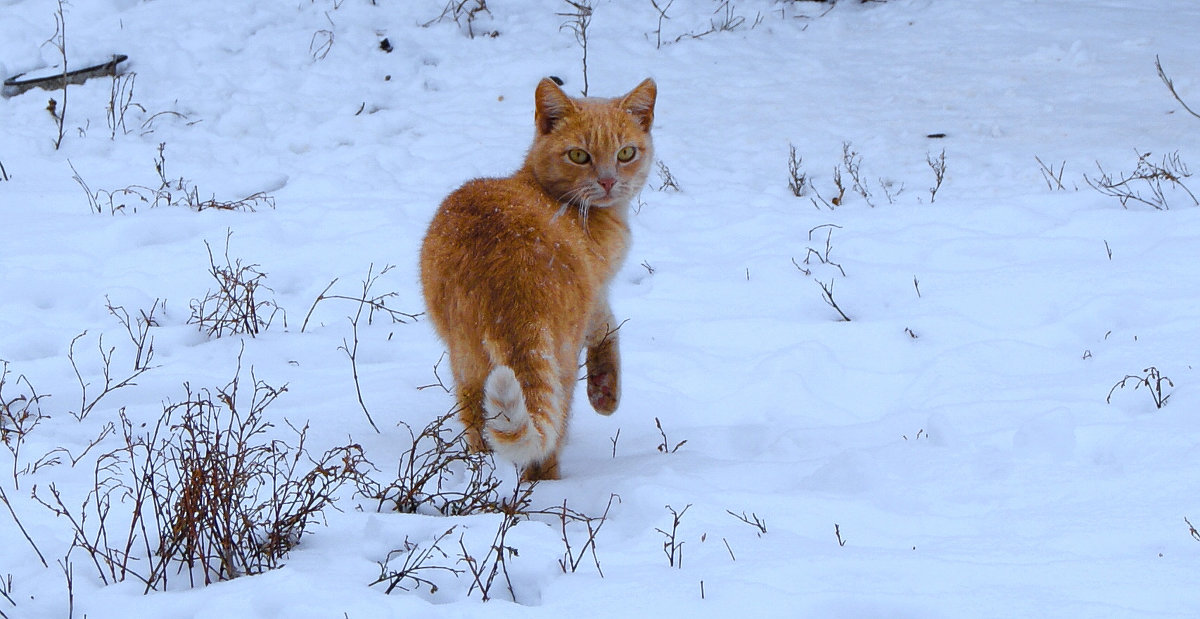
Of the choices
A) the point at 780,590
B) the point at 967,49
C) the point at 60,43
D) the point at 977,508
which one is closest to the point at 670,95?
the point at 967,49

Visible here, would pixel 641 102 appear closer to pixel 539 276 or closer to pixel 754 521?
pixel 539 276

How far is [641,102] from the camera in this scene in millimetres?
4934

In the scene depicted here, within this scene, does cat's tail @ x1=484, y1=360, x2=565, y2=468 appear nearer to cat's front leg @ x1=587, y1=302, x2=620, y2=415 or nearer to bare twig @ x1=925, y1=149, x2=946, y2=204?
cat's front leg @ x1=587, y1=302, x2=620, y2=415

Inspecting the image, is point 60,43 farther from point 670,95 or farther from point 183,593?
point 183,593

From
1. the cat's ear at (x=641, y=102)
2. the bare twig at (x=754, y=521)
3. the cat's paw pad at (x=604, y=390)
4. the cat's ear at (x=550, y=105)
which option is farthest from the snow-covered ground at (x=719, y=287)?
the cat's ear at (x=550, y=105)

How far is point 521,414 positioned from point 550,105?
2.03 meters

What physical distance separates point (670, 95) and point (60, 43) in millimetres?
5321

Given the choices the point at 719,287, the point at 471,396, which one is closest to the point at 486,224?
the point at 471,396

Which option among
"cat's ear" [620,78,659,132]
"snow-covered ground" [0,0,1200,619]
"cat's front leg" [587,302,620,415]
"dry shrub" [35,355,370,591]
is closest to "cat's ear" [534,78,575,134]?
"cat's ear" [620,78,659,132]

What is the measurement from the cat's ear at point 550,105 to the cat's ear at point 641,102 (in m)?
0.33

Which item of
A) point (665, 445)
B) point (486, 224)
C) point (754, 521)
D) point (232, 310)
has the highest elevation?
point (486, 224)

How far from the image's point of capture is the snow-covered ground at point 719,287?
276cm

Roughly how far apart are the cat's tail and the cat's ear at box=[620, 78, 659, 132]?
6.05ft

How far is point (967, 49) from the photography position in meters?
9.99
